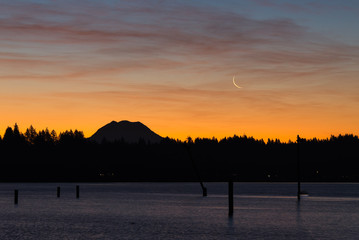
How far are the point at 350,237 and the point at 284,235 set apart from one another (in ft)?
13.9

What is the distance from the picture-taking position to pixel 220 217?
204ft

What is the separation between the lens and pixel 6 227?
50062 millimetres

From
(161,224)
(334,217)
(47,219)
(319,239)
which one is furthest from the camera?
(334,217)

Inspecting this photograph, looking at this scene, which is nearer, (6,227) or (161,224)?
(6,227)

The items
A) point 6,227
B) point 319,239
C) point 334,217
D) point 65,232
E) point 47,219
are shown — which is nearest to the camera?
point 319,239

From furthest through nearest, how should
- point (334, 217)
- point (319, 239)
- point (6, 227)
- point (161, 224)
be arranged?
point (334, 217)
point (161, 224)
point (6, 227)
point (319, 239)

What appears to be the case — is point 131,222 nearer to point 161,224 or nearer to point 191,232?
point 161,224

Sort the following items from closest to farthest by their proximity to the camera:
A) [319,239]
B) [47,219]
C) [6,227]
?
[319,239] → [6,227] → [47,219]

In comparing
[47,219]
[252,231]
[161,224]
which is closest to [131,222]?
[161,224]

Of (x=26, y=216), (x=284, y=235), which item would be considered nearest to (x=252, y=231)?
(x=284, y=235)

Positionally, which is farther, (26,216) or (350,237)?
(26,216)

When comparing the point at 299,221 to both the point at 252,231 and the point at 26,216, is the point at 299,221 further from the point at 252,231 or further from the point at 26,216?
the point at 26,216

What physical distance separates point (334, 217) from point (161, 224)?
60.6ft

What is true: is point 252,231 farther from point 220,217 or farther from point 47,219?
point 47,219
